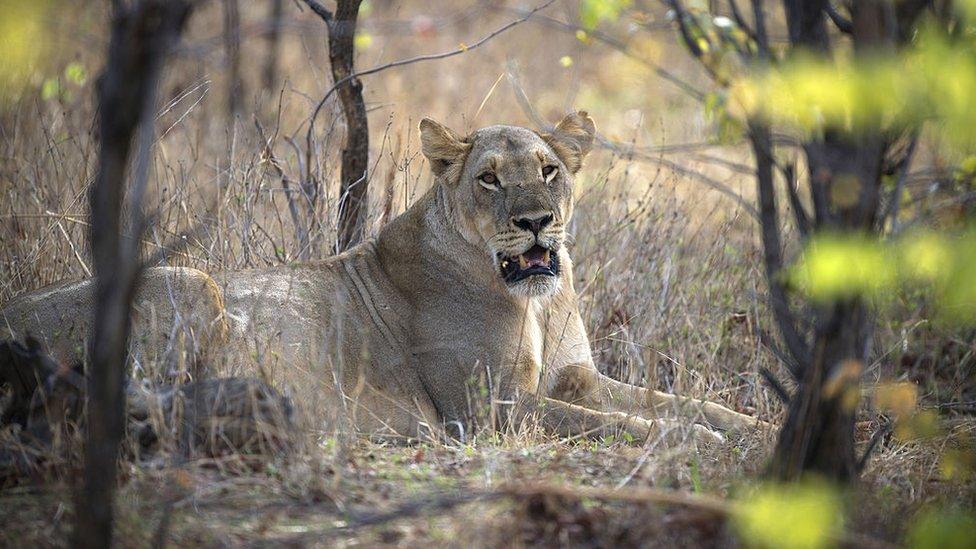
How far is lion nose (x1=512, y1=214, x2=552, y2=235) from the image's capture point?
5.36 m

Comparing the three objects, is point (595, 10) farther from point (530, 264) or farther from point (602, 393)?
point (602, 393)

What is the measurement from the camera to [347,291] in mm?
5828

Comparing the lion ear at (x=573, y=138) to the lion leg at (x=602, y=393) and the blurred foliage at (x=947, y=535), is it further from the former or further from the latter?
the blurred foliage at (x=947, y=535)

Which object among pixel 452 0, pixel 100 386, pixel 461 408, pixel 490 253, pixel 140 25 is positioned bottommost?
pixel 461 408

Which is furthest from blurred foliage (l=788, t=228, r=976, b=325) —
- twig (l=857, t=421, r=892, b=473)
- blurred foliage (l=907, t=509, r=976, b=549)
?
twig (l=857, t=421, r=892, b=473)

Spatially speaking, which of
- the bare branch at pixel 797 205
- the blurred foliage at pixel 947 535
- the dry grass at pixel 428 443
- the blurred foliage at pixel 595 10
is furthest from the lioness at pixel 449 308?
the blurred foliage at pixel 947 535

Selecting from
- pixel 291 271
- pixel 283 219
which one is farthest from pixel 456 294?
pixel 283 219

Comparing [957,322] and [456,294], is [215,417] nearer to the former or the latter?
[456,294]

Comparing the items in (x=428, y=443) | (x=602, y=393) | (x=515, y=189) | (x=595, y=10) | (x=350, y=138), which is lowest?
(x=428, y=443)

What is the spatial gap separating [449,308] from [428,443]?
0.86 meters

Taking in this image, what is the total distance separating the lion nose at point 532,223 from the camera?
5.36 metres

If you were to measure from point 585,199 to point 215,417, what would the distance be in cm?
466

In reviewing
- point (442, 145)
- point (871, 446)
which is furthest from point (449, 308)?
point (871, 446)

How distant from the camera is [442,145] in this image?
19.0 ft
